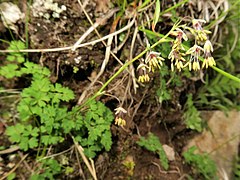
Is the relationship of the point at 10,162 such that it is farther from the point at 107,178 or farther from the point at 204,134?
the point at 204,134

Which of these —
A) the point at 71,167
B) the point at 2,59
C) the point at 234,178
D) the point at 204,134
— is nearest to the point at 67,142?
the point at 71,167

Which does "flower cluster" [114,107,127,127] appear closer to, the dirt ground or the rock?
the dirt ground

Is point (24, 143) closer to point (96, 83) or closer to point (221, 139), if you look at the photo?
point (96, 83)

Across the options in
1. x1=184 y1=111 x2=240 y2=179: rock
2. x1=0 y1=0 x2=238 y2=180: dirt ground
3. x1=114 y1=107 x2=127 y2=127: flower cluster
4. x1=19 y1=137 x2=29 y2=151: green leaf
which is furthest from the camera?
x1=184 y1=111 x2=240 y2=179: rock

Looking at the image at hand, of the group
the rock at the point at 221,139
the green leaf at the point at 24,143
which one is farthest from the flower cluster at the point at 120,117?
the rock at the point at 221,139

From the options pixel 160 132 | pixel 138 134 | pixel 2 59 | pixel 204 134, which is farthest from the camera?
pixel 204 134

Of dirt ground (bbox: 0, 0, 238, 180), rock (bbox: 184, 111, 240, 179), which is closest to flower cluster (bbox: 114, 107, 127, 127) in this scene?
dirt ground (bbox: 0, 0, 238, 180)

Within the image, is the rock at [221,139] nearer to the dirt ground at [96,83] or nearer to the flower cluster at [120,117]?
the dirt ground at [96,83]

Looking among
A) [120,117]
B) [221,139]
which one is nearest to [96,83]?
[120,117]
